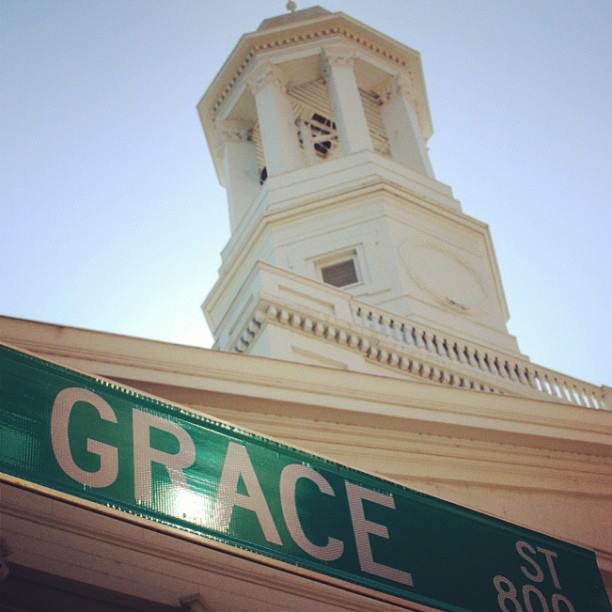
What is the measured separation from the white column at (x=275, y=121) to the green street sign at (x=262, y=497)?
18632 mm

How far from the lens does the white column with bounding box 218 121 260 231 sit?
27.1 m

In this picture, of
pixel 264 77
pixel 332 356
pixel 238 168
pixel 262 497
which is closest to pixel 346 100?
pixel 264 77

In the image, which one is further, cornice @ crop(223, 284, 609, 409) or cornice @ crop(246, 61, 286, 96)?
cornice @ crop(246, 61, 286, 96)

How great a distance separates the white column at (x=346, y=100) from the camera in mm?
25734

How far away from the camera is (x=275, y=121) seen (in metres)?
26.8

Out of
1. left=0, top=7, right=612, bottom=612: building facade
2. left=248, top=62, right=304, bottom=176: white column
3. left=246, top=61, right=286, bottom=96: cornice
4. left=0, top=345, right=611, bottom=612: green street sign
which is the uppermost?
left=246, top=61, right=286, bottom=96: cornice

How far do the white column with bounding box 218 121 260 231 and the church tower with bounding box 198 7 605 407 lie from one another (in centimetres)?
4

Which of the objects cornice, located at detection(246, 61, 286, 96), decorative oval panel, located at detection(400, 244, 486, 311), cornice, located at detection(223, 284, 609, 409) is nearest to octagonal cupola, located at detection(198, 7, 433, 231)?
cornice, located at detection(246, 61, 286, 96)

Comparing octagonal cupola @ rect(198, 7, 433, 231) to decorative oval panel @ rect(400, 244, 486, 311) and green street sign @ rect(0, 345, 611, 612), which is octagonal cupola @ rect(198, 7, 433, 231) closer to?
decorative oval panel @ rect(400, 244, 486, 311)

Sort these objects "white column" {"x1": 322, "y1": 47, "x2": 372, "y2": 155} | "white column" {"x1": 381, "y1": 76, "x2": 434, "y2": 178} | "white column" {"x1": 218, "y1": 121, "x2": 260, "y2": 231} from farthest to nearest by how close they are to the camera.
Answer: "white column" {"x1": 381, "y1": 76, "x2": 434, "y2": 178}
"white column" {"x1": 218, "y1": 121, "x2": 260, "y2": 231}
"white column" {"x1": 322, "y1": 47, "x2": 372, "y2": 155}

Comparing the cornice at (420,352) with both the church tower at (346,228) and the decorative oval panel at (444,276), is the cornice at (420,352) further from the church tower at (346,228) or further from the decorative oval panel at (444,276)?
the decorative oval panel at (444,276)

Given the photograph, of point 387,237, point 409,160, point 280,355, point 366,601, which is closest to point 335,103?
point 409,160

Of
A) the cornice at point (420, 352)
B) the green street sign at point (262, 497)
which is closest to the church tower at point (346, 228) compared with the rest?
the cornice at point (420, 352)

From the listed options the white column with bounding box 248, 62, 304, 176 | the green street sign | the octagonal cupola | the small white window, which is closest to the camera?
the green street sign
